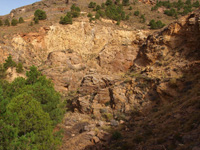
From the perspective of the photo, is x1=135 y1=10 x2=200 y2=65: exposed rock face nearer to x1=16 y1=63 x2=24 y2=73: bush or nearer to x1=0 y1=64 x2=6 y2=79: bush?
x1=16 y1=63 x2=24 y2=73: bush

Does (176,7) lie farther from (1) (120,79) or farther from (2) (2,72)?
(2) (2,72)

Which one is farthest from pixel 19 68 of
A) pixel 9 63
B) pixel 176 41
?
pixel 176 41

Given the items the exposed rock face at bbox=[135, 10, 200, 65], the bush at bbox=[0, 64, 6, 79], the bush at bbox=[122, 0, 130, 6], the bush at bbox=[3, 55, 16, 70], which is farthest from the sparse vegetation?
the bush at bbox=[0, 64, 6, 79]

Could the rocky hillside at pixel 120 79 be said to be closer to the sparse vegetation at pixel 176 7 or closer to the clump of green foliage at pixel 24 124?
the clump of green foliage at pixel 24 124

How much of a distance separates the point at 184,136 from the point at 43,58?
1012 inches

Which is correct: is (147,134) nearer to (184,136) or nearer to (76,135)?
(184,136)

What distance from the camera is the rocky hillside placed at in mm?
10922

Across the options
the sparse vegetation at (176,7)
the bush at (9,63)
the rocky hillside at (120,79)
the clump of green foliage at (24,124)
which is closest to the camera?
the clump of green foliage at (24,124)

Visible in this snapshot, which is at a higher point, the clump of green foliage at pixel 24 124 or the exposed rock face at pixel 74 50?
the exposed rock face at pixel 74 50

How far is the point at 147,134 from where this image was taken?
35.1 feet

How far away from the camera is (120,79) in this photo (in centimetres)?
2130

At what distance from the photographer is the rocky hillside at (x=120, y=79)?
10.9 meters

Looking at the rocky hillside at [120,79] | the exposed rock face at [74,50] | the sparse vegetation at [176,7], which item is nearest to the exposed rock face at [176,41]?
the rocky hillside at [120,79]

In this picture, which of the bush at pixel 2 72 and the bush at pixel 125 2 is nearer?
the bush at pixel 2 72
